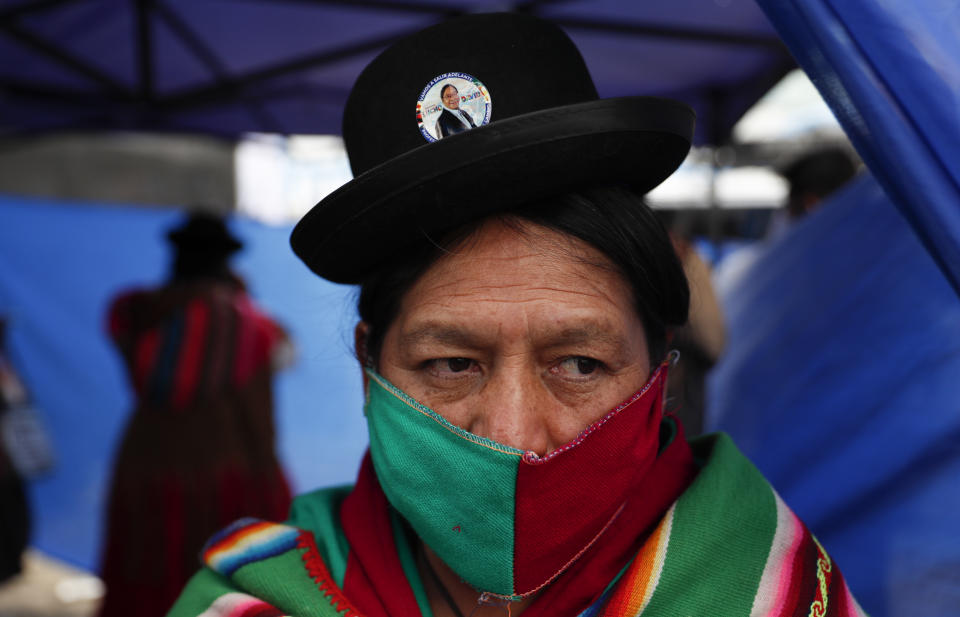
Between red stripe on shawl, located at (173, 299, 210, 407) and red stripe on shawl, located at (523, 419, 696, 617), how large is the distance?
10.0ft

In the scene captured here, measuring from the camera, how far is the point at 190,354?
12.7 ft

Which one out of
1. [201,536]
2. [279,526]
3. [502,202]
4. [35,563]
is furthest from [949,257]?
[35,563]

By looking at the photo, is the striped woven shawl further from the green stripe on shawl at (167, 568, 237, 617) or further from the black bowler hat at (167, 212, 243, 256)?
the black bowler hat at (167, 212, 243, 256)

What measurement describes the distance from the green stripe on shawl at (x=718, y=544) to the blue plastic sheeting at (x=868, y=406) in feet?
1.59

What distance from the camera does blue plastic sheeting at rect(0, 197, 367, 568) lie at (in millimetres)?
5336

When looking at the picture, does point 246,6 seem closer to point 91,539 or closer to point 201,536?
point 201,536

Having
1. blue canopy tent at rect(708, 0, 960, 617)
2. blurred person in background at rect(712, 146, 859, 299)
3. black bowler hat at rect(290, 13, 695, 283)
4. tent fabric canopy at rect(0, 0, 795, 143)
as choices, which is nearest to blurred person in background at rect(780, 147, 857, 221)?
blurred person in background at rect(712, 146, 859, 299)

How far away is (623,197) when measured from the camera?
1272 millimetres

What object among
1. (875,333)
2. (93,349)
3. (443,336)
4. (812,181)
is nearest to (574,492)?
(443,336)

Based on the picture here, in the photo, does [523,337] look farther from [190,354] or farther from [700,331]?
[190,354]

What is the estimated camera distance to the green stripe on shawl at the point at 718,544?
110 centimetres

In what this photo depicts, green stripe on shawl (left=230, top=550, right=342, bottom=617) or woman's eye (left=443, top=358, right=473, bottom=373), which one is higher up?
woman's eye (left=443, top=358, right=473, bottom=373)

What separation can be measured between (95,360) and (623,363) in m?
5.34

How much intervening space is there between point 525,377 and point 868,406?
1099 millimetres
